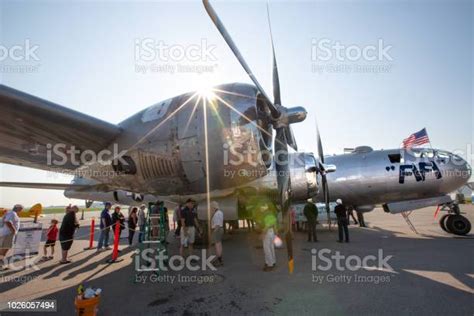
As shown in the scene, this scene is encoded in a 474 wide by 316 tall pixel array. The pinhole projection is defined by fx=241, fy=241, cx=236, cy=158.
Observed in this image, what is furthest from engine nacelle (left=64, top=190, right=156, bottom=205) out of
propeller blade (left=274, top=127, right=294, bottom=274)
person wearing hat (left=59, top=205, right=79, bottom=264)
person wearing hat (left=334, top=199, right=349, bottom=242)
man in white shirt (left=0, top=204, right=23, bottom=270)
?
person wearing hat (left=334, top=199, right=349, bottom=242)

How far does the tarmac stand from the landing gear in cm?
374

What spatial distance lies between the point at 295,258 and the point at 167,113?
222 inches

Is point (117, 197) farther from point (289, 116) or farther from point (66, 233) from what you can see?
point (289, 116)

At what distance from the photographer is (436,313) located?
358 centimetres

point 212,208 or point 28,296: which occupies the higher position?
point 212,208

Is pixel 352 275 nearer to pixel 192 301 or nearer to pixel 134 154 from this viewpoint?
pixel 192 301

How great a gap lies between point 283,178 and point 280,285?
255 centimetres

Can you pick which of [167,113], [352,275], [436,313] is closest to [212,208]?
[167,113]

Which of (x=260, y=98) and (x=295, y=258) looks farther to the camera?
(x=295, y=258)

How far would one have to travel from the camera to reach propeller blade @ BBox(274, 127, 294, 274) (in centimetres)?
579

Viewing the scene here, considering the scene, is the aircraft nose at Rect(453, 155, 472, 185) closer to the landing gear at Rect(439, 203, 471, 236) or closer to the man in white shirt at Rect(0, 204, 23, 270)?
the landing gear at Rect(439, 203, 471, 236)

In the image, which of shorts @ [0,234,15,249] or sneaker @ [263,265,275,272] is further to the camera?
shorts @ [0,234,15,249]

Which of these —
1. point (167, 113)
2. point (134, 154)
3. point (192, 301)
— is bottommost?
point (192, 301)

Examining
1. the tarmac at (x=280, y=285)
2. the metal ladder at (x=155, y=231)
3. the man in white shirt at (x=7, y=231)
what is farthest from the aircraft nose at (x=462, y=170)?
the man in white shirt at (x=7, y=231)
